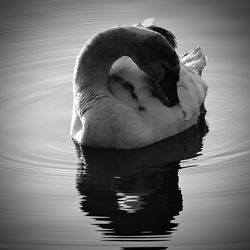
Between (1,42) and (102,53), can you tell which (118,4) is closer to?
(1,42)

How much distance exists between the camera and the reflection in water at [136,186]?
7875 mm

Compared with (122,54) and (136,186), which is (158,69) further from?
(136,186)

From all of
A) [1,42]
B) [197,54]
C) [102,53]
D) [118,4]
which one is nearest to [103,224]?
[102,53]

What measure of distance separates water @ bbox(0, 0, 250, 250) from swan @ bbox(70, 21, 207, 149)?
0.21m

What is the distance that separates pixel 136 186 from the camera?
29.0 ft

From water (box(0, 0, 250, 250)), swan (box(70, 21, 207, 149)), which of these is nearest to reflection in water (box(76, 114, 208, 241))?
water (box(0, 0, 250, 250))

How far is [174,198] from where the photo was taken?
334 inches

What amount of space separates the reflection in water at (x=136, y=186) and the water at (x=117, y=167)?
1 centimetres

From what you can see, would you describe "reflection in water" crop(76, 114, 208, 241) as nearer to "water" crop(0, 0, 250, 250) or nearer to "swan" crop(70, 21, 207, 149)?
"water" crop(0, 0, 250, 250)

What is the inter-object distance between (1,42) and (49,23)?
1.22 m

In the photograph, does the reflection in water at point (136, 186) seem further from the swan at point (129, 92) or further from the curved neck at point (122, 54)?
the curved neck at point (122, 54)

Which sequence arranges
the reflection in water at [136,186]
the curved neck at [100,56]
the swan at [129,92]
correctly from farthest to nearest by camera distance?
the curved neck at [100,56], the swan at [129,92], the reflection in water at [136,186]

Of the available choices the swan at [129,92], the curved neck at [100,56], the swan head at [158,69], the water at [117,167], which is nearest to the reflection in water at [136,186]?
the water at [117,167]

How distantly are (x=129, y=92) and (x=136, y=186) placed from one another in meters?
1.62
